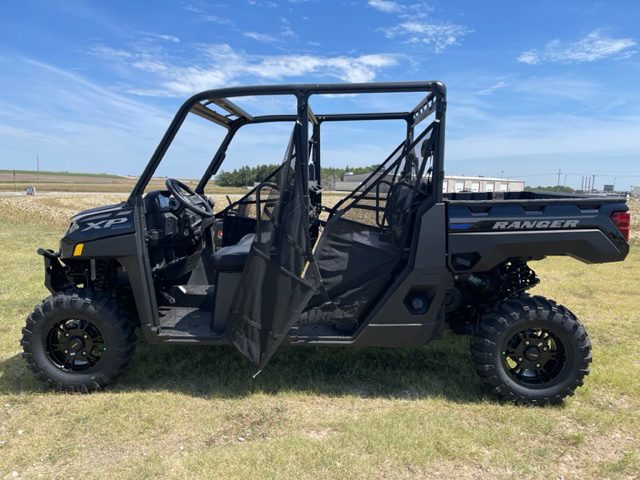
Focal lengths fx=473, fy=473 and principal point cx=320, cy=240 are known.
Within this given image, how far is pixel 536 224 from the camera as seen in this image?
3102 millimetres

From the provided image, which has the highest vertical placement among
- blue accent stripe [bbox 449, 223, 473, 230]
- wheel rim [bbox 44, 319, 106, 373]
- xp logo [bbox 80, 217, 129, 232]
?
blue accent stripe [bbox 449, 223, 473, 230]

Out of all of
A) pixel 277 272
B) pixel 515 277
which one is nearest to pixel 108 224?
pixel 277 272

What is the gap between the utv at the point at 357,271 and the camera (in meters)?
3.05

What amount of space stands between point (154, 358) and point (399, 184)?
246 centimetres

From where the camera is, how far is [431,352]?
418 cm

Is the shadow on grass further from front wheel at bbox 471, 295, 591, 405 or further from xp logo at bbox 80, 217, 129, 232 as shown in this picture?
xp logo at bbox 80, 217, 129, 232

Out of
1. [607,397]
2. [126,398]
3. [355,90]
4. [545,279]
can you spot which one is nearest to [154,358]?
[126,398]

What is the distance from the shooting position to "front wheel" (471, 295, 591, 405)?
318 cm

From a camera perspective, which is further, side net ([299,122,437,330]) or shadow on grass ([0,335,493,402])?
shadow on grass ([0,335,493,402])

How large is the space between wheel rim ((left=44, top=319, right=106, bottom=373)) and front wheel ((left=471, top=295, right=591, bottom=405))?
2.70 metres

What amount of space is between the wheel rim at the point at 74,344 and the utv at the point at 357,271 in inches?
0.4

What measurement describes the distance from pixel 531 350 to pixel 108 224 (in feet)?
10.0

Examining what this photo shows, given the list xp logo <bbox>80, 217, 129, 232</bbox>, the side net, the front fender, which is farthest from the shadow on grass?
xp logo <bbox>80, 217, 129, 232</bbox>

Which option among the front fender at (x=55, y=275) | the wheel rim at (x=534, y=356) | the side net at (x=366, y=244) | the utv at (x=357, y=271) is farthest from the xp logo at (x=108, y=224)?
the wheel rim at (x=534, y=356)
